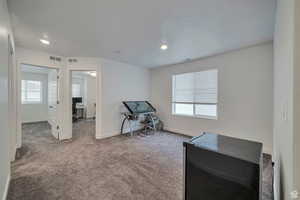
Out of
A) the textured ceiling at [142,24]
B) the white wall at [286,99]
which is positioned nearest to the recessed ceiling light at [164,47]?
the textured ceiling at [142,24]

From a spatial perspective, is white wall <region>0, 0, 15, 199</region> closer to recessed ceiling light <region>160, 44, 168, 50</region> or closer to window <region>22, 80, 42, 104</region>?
recessed ceiling light <region>160, 44, 168, 50</region>

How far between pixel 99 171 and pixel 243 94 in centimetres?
354

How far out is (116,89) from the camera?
4.62 m

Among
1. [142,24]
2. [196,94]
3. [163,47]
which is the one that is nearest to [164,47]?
[163,47]

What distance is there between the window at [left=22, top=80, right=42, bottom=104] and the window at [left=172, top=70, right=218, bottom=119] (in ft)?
21.4

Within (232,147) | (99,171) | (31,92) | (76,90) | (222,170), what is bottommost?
(99,171)

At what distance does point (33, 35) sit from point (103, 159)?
2.77 meters

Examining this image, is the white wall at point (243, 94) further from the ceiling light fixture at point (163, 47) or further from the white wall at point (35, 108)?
the white wall at point (35, 108)

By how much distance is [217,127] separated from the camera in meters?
3.88

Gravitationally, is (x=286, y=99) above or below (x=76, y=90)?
below

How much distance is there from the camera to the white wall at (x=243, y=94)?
3072 mm

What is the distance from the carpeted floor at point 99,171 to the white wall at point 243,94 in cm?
74
